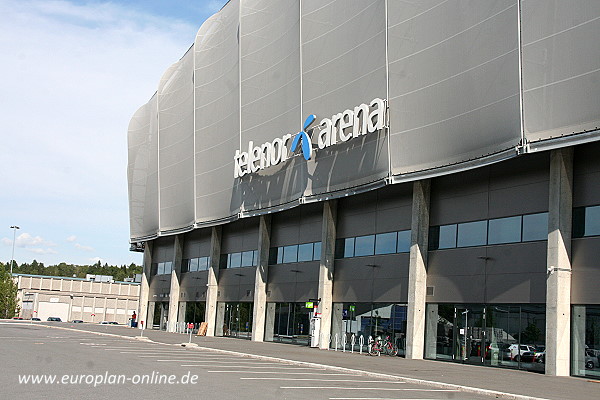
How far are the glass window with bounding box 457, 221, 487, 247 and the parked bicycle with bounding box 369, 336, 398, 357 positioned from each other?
7.36 metres

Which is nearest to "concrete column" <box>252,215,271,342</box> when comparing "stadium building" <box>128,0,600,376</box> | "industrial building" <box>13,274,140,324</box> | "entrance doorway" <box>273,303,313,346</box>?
"stadium building" <box>128,0,600,376</box>

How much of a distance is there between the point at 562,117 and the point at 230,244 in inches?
1395

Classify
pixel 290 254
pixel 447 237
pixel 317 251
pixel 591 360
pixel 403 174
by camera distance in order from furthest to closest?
pixel 290 254 < pixel 317 251 < pixel 403 174 < pixel 447 237 < pixel 591 360

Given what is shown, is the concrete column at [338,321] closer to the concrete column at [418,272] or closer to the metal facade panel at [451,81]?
the concrete column at [418,272]

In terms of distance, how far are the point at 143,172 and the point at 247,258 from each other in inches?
878

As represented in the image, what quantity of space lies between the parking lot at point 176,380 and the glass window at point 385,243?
13.7 metres

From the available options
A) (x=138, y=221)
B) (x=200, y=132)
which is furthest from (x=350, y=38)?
(x=138, y=221)

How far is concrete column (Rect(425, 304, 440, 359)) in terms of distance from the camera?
3669 cm

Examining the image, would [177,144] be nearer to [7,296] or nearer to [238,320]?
[238,320]

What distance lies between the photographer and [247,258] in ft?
183

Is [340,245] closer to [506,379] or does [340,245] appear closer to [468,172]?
[468,172]

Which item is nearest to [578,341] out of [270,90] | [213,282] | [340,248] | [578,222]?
[578,222]

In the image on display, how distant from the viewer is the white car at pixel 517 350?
31.4 metres

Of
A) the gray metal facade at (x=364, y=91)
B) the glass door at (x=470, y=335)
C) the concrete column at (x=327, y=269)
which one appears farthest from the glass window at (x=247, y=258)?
the glass door at (x=470, y=335)
